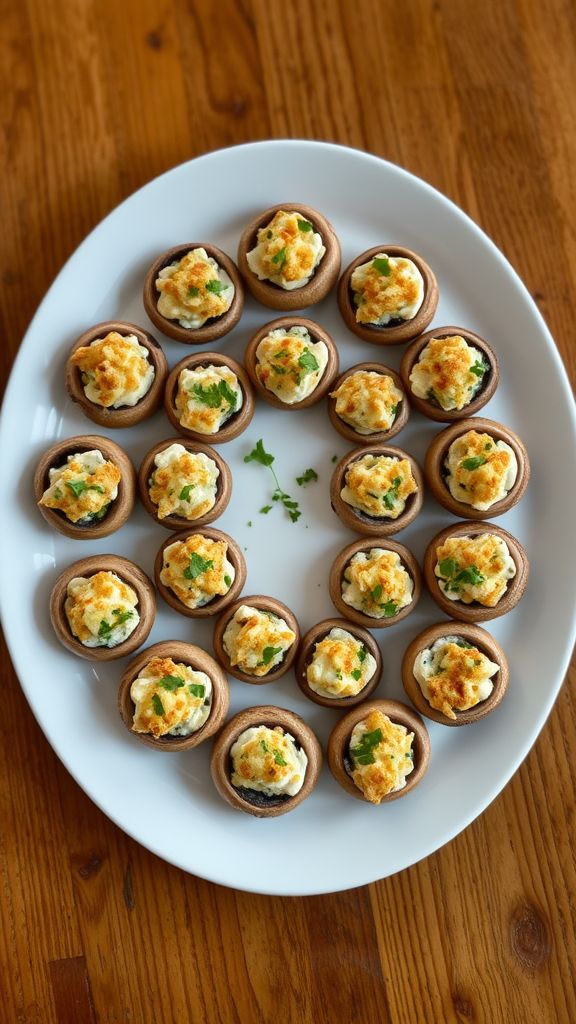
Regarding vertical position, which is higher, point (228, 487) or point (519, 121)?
point (519, 121)

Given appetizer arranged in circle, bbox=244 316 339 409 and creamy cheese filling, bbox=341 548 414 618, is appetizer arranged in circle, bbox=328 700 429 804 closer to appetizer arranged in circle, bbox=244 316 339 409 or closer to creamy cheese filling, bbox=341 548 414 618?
creamy cheese filling, bbox=341 548 414 618

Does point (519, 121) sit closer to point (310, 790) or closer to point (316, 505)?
point (316, 505)

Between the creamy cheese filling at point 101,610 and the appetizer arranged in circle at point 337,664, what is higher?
the creamy cheese filling at point 101,610

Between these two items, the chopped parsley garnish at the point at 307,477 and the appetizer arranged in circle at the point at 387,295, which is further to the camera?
the chopped parsley garnish at the point at 307,477

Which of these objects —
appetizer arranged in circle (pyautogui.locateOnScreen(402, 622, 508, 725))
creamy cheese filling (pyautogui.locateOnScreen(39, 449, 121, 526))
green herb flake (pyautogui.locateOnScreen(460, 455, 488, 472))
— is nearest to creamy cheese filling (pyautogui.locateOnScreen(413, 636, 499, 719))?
appetizer arranged in circle (pyautogui.locateOnScreen(402, 622, 508, 725))

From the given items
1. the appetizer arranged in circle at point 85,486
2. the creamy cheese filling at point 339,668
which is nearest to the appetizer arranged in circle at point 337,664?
the creamy cheese filling at point 339,668

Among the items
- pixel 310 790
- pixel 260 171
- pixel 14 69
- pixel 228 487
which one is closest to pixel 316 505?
pixel 228 487

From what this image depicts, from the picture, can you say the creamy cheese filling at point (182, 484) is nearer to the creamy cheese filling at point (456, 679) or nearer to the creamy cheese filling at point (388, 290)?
the creamy cheese filling at point (388, 290)
